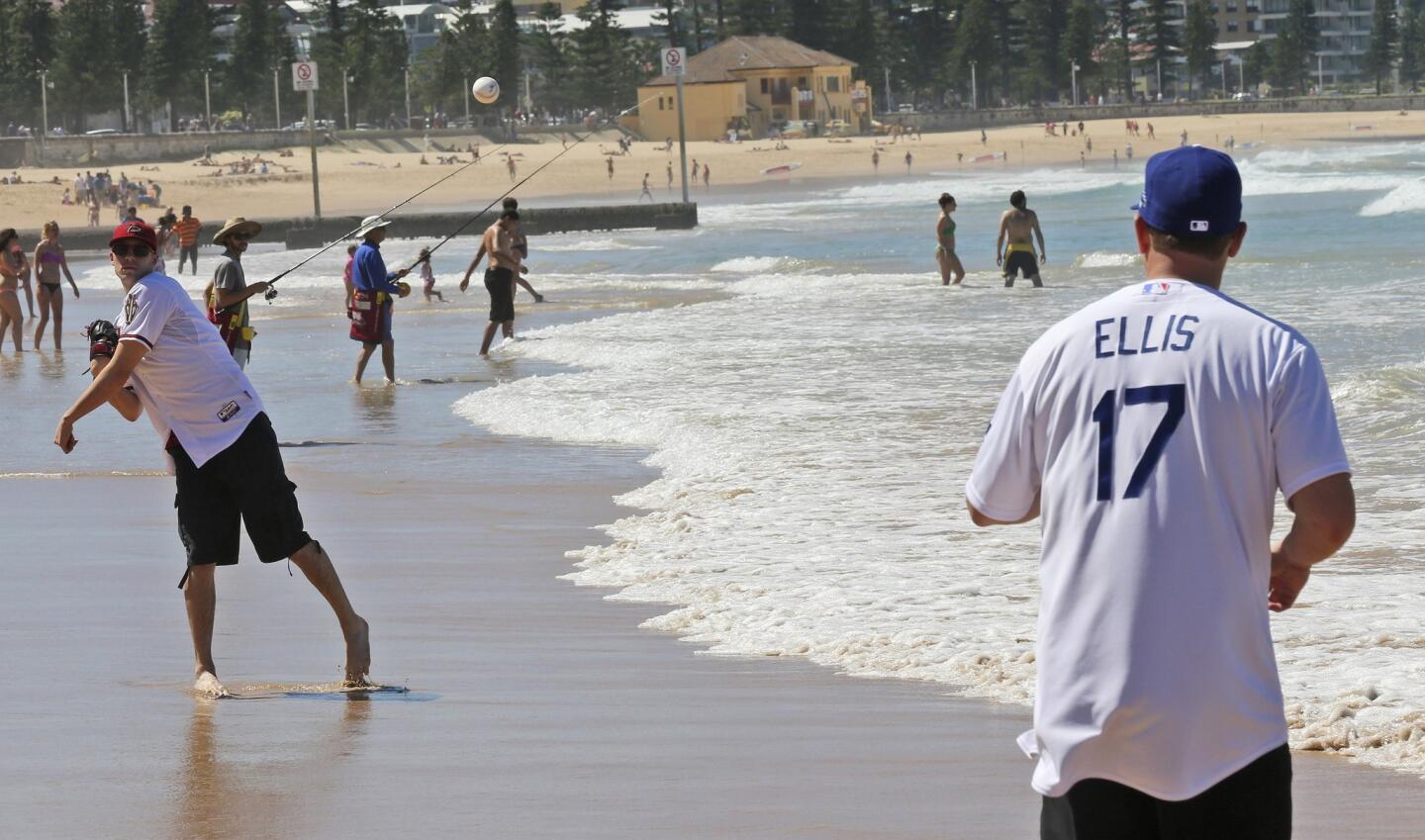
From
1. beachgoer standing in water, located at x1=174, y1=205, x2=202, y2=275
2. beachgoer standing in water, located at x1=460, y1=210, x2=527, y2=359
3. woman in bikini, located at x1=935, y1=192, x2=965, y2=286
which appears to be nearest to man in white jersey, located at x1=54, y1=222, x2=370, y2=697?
beachgoer standing in water, located at x1=460, y1=210, x2=527, y2=359

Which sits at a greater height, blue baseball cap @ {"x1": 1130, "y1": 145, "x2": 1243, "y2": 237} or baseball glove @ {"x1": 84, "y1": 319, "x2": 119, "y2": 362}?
blue baseball cap @ {"x1": 1130, "y1": 145, "x2": 1243, "y2": 237}

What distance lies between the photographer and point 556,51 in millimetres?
122438

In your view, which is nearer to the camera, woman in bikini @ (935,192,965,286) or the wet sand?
the wet sand

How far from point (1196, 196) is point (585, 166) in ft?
296

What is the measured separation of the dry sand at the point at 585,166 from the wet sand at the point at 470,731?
2485 inches

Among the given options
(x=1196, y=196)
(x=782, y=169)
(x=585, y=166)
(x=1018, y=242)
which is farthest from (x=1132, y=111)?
(x=1196, y=196)

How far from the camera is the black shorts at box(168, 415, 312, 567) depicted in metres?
5.69

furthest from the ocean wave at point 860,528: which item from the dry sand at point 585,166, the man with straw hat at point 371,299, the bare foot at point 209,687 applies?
the dry sand at point 585,166

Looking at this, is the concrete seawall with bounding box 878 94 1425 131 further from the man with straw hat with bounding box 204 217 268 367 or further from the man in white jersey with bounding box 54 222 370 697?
the man in white jersey with bounding box 54 222 370 697

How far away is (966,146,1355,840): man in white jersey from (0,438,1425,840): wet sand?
5.29 feet

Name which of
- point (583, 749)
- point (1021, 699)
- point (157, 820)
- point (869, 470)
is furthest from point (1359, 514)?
point (157, 820)

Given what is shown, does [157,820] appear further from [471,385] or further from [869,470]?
[471,385]

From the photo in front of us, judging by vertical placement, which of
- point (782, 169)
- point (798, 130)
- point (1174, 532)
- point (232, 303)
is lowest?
point (1174, 532)

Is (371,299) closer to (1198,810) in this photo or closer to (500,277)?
(500,277)
